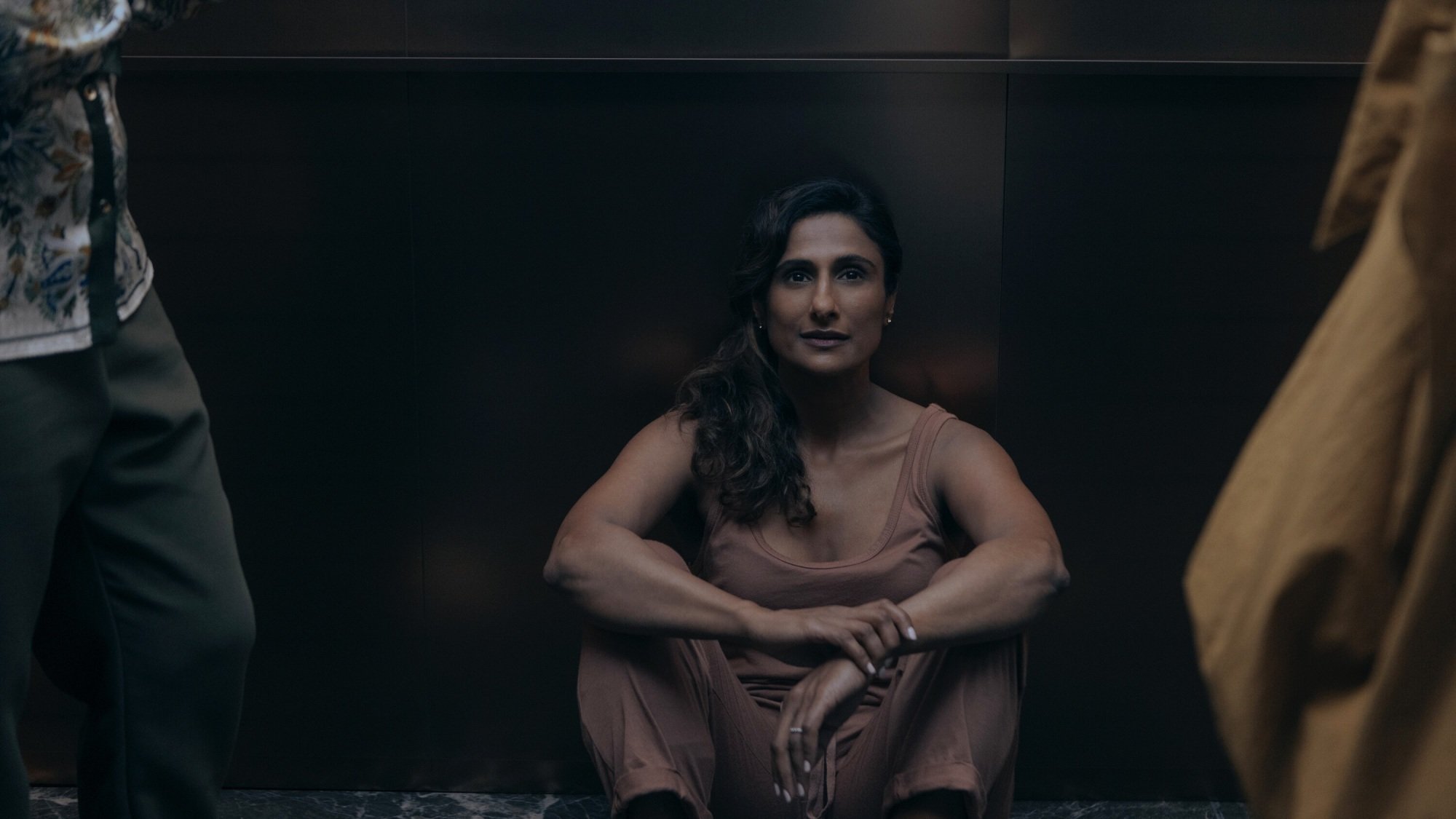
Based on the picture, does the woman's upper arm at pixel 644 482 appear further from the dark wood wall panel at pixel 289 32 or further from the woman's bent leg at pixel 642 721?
the dark wood wall panel at pixel 289 32

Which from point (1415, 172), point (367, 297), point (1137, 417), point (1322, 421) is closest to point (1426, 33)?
point (1415, 172)

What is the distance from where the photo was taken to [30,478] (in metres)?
1.59

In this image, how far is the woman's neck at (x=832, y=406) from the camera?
266 centimetres

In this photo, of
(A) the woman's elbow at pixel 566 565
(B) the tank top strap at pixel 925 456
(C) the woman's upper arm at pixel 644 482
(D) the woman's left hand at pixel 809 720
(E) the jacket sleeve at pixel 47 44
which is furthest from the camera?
(B) the tank top strap at pixel 925 456

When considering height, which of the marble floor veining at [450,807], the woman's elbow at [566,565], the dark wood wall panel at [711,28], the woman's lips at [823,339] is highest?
the dark wood wall panel at [711,28]

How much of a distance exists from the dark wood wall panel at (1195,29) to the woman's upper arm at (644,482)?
0.99 m

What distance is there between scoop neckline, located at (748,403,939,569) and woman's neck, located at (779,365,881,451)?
99mm

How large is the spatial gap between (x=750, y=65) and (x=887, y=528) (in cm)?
92

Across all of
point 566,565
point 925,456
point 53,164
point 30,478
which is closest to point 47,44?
point 53,164

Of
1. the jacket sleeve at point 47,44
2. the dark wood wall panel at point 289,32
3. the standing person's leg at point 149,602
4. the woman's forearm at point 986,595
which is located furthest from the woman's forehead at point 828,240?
the jacket sleeve at point 47,44

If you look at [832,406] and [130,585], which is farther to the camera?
[832,406]

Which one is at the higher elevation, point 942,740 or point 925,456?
point 925,456

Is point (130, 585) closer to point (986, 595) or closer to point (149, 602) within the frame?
point (149, 602)

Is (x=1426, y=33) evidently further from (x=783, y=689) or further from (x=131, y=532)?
(x=783, y=689)
